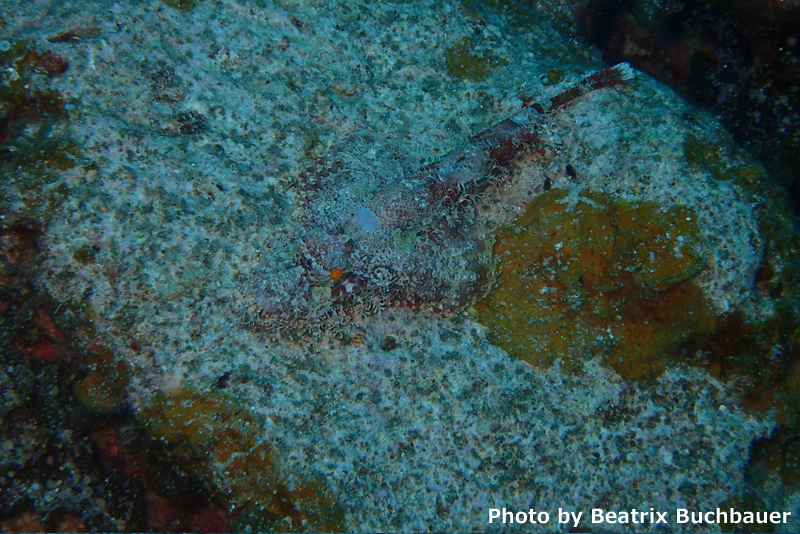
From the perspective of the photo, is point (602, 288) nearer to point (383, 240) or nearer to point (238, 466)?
point (383, 240)

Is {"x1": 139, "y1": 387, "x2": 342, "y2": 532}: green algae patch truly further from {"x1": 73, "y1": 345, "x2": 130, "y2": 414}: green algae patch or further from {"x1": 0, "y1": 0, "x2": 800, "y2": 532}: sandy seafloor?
{"x1": 73, "y1": 345, "x2": 130, "y2": 414}: green algae patch

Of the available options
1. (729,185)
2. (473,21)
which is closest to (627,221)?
(729,185)

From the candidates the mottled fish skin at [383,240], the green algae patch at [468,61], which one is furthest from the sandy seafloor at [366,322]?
the green algae patch at [468,61]

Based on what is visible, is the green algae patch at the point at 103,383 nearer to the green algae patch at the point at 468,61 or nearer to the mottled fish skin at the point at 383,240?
the mottled fish skin at the point at 383,240

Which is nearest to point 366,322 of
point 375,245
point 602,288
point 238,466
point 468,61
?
point 375,245

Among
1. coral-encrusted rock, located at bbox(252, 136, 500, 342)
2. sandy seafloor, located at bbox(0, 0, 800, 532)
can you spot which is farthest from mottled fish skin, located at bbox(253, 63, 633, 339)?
sandy seafloor, located at bbox(0, 0, 800, 532)

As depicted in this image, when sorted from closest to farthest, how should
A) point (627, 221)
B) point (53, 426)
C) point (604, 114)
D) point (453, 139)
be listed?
point (53, 426), point (627, 221), point (604, 114), point (453, 139)

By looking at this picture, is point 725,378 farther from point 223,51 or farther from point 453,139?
point 223,51
